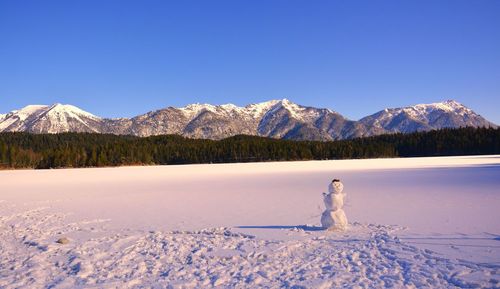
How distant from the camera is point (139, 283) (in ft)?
29.8

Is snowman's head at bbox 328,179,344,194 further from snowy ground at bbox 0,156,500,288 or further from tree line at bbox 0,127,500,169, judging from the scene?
tree line at bbox 0,127,500,169

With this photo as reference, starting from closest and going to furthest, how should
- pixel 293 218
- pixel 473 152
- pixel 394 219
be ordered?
1. pixel 394 219
2. pixel 293 218
3. pixel 473 152

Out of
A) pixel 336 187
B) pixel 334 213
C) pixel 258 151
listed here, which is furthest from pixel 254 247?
pixel 258 151

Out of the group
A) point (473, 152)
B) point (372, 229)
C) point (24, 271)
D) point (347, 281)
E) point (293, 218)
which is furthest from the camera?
point (473, 152)

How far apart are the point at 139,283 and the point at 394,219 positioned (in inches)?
Answer: 398

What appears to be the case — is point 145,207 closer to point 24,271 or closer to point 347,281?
point 24,271

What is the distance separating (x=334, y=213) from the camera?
1383 cm

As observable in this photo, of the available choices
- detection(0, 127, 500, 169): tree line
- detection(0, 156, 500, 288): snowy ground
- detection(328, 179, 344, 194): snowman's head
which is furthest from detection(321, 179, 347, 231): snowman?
detection(0, 127, 500, 169): tree line

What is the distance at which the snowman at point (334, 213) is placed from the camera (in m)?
13.8

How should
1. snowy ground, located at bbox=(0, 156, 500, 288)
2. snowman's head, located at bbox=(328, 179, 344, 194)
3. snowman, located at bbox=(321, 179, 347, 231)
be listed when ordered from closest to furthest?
snowy ground, located at bbox=(0, 156, 500, 288), snowman, located at bbox=(321, 179, 347, 231), snowman's head, located at bbox=(328, 179, 344, 194)

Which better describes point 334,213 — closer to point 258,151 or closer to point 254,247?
point 254,247

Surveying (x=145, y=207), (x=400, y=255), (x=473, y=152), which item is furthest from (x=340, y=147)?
(x=400, y=255)

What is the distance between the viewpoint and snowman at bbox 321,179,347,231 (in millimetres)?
13758

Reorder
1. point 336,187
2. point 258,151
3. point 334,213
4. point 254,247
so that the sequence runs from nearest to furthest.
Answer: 1. point 254,247
2. point 334,213
3. point 336,187
4. point 258,151
